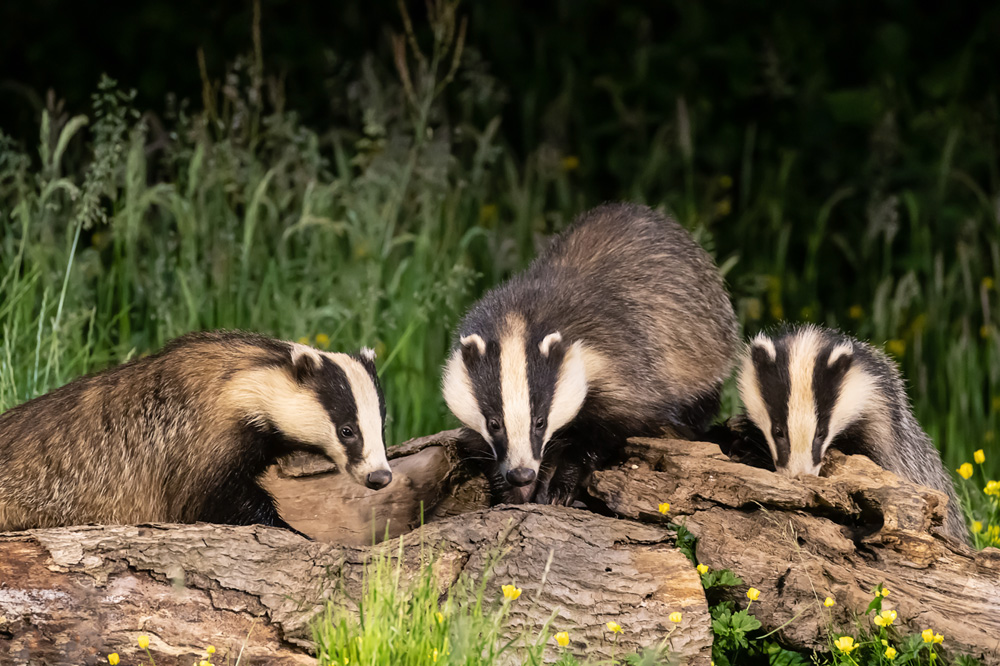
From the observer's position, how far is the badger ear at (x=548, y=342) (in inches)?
167

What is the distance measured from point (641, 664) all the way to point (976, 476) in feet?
9.62

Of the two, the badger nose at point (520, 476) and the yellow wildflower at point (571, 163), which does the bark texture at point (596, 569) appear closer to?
the badger nose at point (520, 476)

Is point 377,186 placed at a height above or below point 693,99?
below

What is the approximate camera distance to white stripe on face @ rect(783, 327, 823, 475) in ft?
13.1

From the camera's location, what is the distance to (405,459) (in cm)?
447

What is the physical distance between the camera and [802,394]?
13.5ft

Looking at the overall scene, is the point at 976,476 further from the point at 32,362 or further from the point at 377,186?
the point at 32,362

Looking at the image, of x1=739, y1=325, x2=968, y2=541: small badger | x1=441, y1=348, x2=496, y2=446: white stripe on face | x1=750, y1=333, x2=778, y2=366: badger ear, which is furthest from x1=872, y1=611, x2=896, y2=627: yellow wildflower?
x1=441, y1=348, x2=496, y2=446: white stripe on face

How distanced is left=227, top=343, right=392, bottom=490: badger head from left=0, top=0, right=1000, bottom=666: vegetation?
1.12m

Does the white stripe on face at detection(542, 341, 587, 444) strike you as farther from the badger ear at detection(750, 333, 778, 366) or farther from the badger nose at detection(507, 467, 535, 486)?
the badger ear at detection(750, 333, 778, 366)

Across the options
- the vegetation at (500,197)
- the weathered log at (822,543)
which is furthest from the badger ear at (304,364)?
the vegetation at (500,197)

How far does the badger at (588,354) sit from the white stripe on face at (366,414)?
0.35m

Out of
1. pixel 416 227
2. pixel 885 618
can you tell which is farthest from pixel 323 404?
pixel 416 227

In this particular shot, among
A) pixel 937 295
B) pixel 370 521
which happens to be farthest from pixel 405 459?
pixel 937 295
